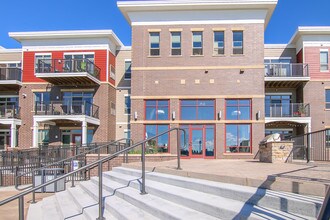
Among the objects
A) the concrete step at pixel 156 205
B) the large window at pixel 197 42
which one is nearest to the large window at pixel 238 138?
the large window at pixel 197 42

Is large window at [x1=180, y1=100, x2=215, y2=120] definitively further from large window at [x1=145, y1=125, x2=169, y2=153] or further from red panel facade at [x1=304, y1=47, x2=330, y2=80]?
red panel facade at [x1=304, y1=47, x2=330, y2=80]

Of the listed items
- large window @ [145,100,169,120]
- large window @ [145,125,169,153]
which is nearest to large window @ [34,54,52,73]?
large window @ [145,100,169,120]

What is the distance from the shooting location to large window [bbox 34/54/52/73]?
1047 inches

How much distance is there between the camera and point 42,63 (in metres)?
26.9

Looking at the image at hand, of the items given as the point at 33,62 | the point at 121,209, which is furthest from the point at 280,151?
the point at 33,62

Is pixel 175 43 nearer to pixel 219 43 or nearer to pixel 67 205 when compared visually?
pixel 219 43

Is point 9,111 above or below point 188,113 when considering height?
above

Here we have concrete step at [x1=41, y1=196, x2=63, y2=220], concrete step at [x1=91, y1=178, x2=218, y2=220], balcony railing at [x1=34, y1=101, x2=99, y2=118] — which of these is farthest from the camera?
balcony railing at [x1=34, y1=101, x2=99, y2=118]

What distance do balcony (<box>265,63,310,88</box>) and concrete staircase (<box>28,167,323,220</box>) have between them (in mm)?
20297

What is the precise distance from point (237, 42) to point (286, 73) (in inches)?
212

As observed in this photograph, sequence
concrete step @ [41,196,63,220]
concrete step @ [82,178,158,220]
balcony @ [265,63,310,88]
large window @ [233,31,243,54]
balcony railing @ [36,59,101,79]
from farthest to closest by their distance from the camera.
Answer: balcony @ [265,63,310,88] < balcony railing @ [36,59,101,79] < large window @ [233,31,243,54] < concrete step @ [41,196,63,220] < concrete step @ [82,178,158,220]

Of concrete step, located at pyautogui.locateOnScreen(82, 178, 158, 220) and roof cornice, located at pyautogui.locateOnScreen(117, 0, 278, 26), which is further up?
roof cornice, located at pyautogui.locateOnScreen(117, 0, 278, 26)

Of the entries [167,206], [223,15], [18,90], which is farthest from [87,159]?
[18,90]

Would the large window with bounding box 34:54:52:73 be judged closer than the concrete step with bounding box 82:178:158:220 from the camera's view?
No
